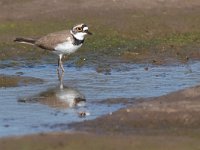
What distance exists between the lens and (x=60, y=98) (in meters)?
14.9

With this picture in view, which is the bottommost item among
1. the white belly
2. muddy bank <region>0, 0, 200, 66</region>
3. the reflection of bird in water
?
muddy bank <region>0, 0, 200, 66</region>

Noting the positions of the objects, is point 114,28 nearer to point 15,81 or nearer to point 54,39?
point 54,39

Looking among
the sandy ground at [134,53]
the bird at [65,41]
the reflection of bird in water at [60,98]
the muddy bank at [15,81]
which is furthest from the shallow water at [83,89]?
the sandy ground at [134,53]

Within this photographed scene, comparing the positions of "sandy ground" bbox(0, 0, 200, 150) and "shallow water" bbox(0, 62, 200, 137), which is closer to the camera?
"sandy ground" bbox(0, 0, 200, 150)

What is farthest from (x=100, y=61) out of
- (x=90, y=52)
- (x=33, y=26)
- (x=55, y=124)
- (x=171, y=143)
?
(x=171, y=143)

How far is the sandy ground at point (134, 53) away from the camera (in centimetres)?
1148

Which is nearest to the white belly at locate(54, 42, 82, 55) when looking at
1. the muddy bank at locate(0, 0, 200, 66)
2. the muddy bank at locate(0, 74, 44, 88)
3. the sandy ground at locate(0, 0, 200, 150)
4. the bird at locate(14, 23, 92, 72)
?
the bird at locate(14, 23, 92, 72)

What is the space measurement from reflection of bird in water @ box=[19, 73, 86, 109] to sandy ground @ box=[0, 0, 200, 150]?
3.43 ft

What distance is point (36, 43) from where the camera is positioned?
60.4ft

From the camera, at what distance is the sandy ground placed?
37.7ft

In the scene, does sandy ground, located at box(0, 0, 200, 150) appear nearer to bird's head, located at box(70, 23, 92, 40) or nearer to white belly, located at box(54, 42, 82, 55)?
bird's head, located at box(70, 23, 92, 40)

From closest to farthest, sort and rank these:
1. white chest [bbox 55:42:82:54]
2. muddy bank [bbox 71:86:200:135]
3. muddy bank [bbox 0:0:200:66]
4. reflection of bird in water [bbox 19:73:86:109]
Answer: muddy bank [bbox 71:86:200:135]
reflection of bird in water [bbox 19:73:86:109]
white chest [bbox 55:42:82:54]
muddy bank [bbox 0:0:200:66]

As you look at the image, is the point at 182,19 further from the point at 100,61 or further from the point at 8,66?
the point at 8,66

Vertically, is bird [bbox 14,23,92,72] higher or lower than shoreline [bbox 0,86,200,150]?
lower
